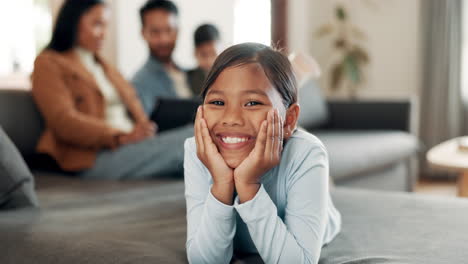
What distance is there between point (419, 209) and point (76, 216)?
0.90 m

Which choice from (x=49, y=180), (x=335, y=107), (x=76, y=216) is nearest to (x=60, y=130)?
(x=49, y=180)

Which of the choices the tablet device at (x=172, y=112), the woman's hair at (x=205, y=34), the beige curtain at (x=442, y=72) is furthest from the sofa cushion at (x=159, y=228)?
the beige curtain at (x=442, y=72)

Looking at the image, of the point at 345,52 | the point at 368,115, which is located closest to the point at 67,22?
the point at 368,115

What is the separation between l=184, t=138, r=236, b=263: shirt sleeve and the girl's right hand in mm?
15

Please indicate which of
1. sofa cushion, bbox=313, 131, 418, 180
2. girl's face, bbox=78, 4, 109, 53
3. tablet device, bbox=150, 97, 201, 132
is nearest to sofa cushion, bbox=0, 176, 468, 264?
tablet device, bbox=150, 97, 201, 132

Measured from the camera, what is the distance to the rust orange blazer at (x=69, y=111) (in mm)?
1937

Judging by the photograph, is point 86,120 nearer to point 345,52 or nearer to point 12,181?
point 12,181

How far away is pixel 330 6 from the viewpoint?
491 centimetres

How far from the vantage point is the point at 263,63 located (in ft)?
2.92

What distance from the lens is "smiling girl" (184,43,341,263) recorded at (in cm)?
85

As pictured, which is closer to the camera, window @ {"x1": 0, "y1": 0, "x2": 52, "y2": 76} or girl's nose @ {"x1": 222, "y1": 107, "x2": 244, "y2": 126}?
girl's nose @ {"x1": 222, "y1": 107, "x2": 244, "y2": 126}

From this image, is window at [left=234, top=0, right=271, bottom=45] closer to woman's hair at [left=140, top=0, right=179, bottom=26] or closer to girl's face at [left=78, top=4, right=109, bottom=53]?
woman's hair at [left=140, top=0, right=179, bottom=26]

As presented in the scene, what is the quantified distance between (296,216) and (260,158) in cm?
14

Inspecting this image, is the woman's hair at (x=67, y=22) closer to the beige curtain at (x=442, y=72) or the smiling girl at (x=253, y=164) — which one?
the smiling girl at (x=253, y=164)
